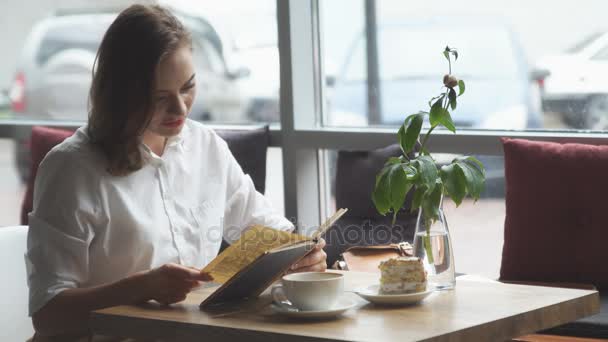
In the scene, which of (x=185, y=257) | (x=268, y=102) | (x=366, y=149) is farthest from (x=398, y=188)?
(x=268, y=102)

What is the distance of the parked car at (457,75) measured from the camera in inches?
134

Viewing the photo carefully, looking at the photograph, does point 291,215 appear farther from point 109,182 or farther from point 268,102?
point 109,182

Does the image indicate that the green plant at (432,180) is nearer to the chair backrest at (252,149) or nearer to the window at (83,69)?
the chair backrest at (252,149)

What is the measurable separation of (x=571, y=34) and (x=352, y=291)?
178 cm

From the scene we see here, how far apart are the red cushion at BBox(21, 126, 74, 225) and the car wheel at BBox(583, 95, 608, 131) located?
7.04ft

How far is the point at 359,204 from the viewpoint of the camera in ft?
10.8

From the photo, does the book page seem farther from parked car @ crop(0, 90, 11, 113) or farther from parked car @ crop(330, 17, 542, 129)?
parked car @ crop(0, 90, 11, 113)

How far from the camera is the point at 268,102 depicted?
3975 millimetres

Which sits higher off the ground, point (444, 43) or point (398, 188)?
point (444, 43)

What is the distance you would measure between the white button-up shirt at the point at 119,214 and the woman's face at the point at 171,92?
0.13 metres

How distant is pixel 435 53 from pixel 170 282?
2037mm

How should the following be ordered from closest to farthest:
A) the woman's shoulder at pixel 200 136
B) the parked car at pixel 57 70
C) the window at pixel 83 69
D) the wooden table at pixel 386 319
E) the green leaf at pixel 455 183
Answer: the wooden table at pixel 386 319 → the green leaf at pixel 455 183 → the woman's shoulder at pixel 200 136 → the window at pixel 83 69 → the parked car at pixel 57 70

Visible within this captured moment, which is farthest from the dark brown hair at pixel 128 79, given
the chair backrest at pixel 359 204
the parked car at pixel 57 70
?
the parked car at pixel 57 70

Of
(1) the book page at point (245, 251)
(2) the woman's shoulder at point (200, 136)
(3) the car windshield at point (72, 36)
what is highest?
(3) the car windshield at point (72, 36)
